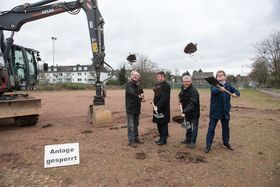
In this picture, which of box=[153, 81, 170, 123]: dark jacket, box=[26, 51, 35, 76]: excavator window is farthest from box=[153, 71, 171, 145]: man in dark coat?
box=[26, 51, 35, 76]: excavator window

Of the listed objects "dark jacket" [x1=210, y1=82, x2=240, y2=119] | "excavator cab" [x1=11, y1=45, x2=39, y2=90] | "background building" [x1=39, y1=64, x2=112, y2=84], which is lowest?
"dark jacket" [x1=210, y1=82, x2=240, y2=119]

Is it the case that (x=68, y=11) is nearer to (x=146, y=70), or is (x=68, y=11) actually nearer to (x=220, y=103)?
(x=220, y=103)

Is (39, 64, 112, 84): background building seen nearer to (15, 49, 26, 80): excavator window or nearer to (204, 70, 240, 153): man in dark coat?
(15, 49, 26, 80): excavator window

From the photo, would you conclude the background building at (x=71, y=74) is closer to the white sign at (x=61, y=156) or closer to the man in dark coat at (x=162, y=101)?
the man in dark coat at (x=162, y=101)

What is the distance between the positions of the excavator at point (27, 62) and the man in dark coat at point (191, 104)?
323 centimetres

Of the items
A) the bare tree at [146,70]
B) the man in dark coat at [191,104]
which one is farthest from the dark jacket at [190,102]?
the bare tree at [146,70]

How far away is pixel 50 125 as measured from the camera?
30.3ft

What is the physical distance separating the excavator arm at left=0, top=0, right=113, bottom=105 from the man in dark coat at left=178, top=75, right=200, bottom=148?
3.44 m

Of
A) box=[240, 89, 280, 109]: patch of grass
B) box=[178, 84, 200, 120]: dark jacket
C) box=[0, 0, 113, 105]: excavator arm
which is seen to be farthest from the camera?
box=[240, 89, 280, 109]: patch of grass

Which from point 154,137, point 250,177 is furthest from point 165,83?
point 250,177

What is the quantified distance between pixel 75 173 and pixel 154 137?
294cm

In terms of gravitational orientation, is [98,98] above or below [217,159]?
above

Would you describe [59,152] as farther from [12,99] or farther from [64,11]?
[64,11]

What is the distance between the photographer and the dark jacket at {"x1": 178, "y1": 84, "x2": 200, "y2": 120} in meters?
5.89
